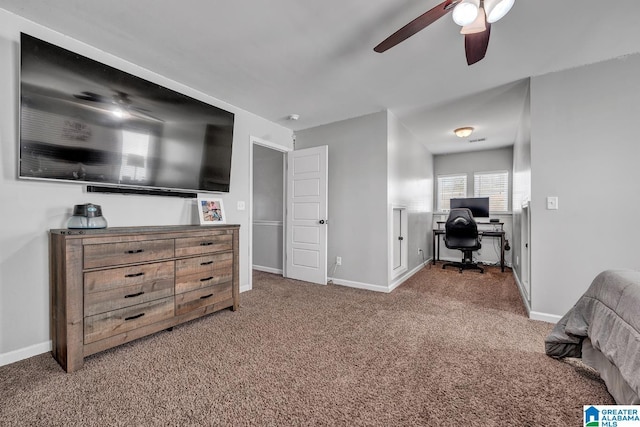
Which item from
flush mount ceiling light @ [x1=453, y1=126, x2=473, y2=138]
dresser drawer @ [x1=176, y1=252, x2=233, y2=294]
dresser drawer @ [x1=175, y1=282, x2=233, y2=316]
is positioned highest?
flush mount ceiling light @ [x1=453, y1=126, x2=473, y2=138]

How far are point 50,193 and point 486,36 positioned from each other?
326 cm

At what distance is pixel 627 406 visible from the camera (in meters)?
1.22

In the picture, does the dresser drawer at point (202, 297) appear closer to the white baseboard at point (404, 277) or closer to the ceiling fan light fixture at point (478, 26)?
the white baseboard at point (404, 277)

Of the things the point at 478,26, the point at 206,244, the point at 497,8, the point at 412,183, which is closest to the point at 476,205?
the point at 412,183

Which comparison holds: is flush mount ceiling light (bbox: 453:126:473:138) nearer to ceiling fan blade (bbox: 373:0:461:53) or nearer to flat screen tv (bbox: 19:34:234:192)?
ceiling fan blade (bbox: 373:0:461:53)

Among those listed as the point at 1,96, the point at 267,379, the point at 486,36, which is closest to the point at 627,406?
the point at 267,379

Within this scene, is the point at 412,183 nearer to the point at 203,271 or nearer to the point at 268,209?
the point at 268,209

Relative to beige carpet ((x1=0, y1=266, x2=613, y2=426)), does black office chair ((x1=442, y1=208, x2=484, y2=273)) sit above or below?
above

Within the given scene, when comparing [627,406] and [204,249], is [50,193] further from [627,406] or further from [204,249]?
[627,406]

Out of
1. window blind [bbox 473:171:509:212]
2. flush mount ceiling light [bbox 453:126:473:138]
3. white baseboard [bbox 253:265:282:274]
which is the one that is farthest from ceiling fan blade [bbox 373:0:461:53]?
window blind [bbox 473:171:509:212]

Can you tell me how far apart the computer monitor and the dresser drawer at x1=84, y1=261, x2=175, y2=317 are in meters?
5.46

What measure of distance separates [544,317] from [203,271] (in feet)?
10.9

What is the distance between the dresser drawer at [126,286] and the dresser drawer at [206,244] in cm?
16

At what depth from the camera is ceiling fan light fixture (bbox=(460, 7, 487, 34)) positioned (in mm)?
1577
